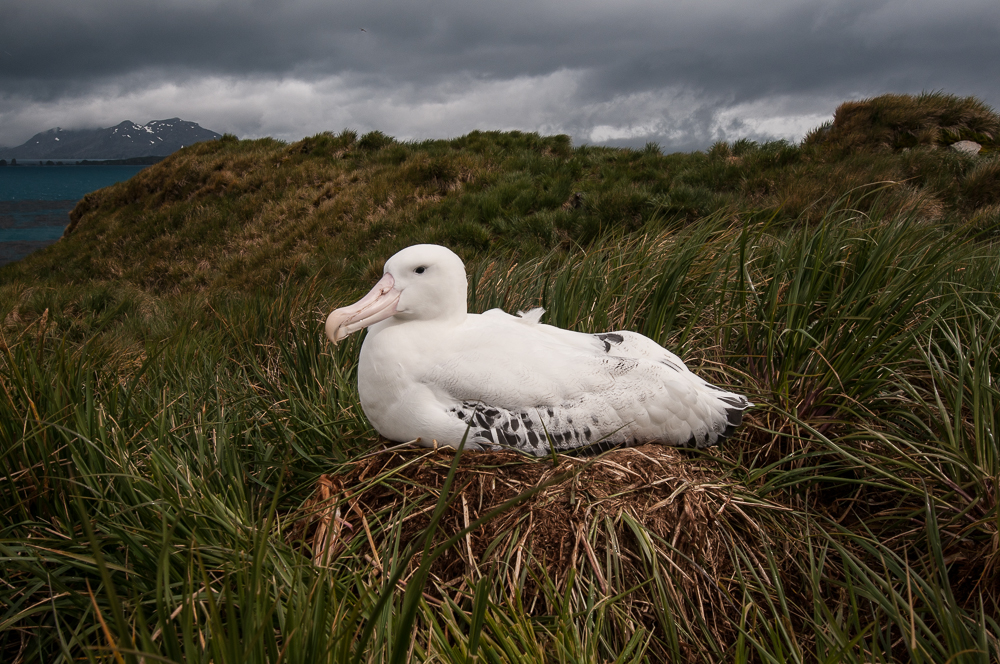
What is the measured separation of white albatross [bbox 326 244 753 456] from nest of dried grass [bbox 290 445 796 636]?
13cm

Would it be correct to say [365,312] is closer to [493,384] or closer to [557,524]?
[493,384]

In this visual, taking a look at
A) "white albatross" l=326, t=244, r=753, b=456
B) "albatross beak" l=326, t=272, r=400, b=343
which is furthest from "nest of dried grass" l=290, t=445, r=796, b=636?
"albatross beak" l=326, t=272, r=400, b=343

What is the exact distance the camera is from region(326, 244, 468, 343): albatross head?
2.49 meters

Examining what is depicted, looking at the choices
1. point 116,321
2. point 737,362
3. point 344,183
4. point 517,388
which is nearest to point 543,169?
point 344,183

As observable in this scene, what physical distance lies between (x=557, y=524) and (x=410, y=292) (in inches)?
46.4

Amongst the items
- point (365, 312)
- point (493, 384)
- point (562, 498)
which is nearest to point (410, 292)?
point (365, 312)

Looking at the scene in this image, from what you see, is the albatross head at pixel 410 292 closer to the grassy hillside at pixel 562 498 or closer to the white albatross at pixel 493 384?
the white albatross at pixel 493 384

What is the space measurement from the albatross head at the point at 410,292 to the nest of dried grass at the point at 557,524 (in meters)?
0.62

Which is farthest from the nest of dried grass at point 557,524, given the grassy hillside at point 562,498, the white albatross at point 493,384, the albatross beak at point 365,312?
the albatross beak at point 365,312

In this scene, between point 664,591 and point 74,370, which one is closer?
point 664,591

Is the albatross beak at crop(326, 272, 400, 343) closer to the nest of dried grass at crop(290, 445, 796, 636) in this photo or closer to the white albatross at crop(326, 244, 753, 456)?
the white albatross at crop(326, 244, 753, 456)

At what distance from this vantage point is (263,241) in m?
11.4

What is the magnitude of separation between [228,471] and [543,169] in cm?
939

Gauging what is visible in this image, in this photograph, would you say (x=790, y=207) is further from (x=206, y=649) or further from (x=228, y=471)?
(x=206, y=649)
